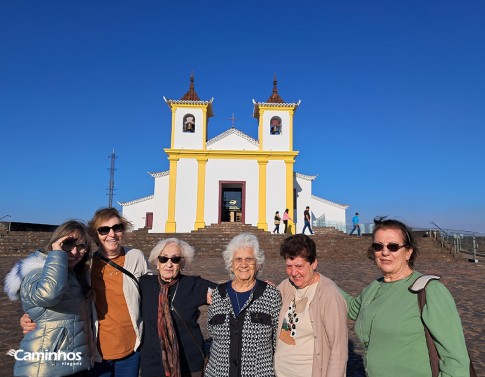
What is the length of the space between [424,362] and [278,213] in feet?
59.8

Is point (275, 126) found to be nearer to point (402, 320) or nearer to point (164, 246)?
point (164, 246)

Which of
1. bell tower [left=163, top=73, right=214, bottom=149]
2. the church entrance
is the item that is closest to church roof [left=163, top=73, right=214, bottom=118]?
bell tower [left=163, top=73, right=214, bottom=149]

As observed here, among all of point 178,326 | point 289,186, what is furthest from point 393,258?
point 289,186

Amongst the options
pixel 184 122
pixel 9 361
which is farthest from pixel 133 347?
pixel 184 122

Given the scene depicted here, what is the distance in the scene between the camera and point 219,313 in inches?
92.7

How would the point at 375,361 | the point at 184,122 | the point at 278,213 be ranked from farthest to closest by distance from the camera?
the point at 184,122 → the point at 278,213 → the point at 375,361

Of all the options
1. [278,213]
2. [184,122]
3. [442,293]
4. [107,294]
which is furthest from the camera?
[184,122]

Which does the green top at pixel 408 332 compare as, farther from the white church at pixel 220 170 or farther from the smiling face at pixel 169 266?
the white church at pixel 220 170

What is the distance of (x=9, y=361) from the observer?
397 centimetres

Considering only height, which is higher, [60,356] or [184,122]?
[184,122]

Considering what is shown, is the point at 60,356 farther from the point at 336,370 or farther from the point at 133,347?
the point at 336,370

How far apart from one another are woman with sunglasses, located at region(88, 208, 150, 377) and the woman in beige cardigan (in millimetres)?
1023

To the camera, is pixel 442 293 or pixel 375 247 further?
pixel 375 247

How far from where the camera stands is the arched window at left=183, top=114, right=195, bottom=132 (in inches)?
847
